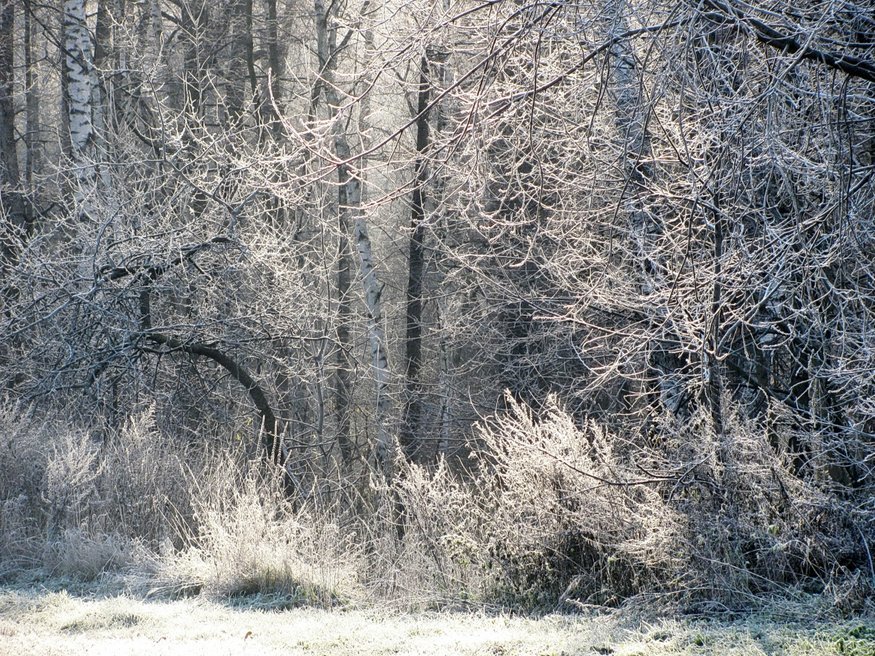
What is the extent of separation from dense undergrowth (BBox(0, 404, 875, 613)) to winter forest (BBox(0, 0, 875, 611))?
2 centimetres

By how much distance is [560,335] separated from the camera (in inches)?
498

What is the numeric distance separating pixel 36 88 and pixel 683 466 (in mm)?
18963

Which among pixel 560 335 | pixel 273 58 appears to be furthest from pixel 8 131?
pixel 560 335

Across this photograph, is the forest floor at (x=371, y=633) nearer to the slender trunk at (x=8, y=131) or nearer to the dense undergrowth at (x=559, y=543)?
the dense undergrowth at (x=559, y=543)

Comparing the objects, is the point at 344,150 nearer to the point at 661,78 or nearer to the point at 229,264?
the point at 229,264

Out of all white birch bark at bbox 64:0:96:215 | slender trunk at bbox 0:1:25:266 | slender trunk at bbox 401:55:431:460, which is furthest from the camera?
slender trunk at bbox 0:1:25:266

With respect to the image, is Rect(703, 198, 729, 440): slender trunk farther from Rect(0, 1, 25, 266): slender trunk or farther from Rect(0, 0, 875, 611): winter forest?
Rect(0, 1, 25, 266): slender trunk

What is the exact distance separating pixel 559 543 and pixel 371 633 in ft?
5.41

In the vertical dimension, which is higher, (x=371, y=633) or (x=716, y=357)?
(x=716, y=357)

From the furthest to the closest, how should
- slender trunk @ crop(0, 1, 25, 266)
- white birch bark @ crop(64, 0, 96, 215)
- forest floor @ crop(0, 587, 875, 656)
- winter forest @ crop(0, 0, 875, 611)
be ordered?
slender trunk @ crop(0, 1, 25, 266) → white birch bark @ crop(64, 0, 96, 215) → winter forest @ crop(0, 0, 875, 611) → forest floor @ crop(0, 587, 875, 656)

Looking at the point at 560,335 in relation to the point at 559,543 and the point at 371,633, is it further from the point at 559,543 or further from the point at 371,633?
the point at 371,633

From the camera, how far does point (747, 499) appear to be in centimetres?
589

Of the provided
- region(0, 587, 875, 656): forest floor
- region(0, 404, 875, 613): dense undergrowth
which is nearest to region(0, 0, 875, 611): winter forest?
region(0, 404, 875, 613): dense undergrowth

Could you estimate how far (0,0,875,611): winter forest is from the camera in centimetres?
512
